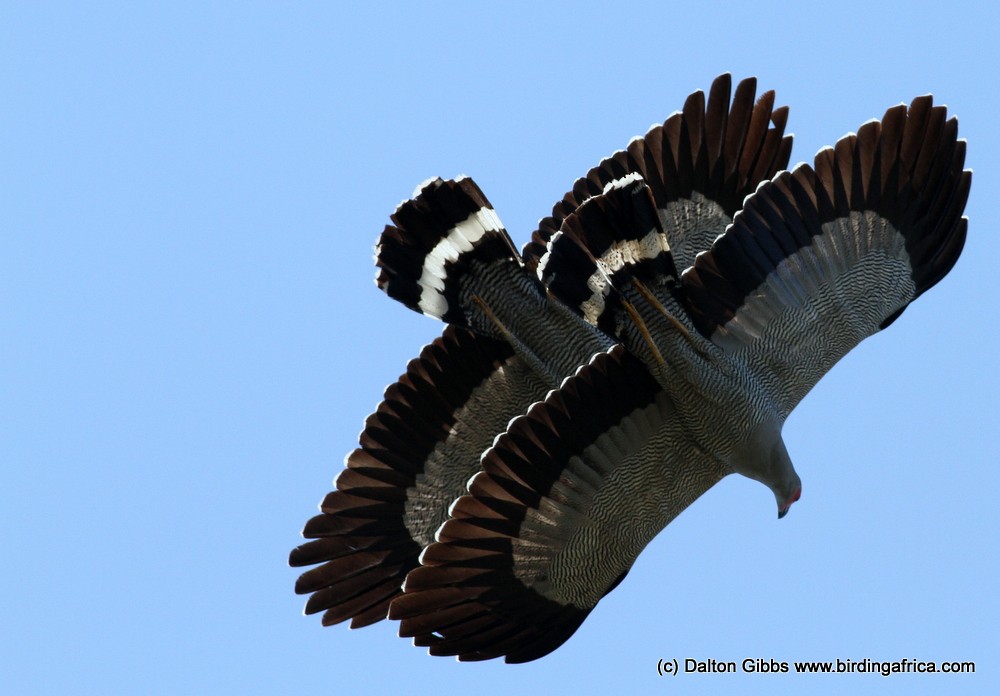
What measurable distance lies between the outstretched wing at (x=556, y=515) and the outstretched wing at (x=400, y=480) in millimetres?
1269

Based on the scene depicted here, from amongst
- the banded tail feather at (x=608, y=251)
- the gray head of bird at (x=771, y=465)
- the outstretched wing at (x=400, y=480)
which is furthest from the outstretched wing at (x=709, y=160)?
the gray head of bird at (x=771, y=465)

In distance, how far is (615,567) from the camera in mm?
12039

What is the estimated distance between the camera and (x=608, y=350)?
1218 centimetres

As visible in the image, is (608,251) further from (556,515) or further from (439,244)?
(556,515)

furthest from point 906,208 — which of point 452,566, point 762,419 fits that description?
point 452,566

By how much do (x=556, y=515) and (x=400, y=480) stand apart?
184cm

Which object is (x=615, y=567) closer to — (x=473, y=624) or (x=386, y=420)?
(x=473, y=624)

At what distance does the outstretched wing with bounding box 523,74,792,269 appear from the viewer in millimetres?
13188

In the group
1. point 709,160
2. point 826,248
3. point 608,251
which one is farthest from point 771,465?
point 709,160

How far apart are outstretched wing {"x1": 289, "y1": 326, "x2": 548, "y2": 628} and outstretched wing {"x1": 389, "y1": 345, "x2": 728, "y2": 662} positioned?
1.27 metres

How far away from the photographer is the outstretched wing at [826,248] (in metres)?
12.3

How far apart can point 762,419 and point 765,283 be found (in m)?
0.92

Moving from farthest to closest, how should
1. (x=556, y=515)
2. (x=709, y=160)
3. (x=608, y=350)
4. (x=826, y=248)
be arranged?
1. (x=709, y=160)
2. (x=826, y=248)
3. (x=608, y=350)
4. (x=556, y=515)

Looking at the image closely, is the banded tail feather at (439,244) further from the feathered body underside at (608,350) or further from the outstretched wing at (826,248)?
the outstretched wing at (826,248)
